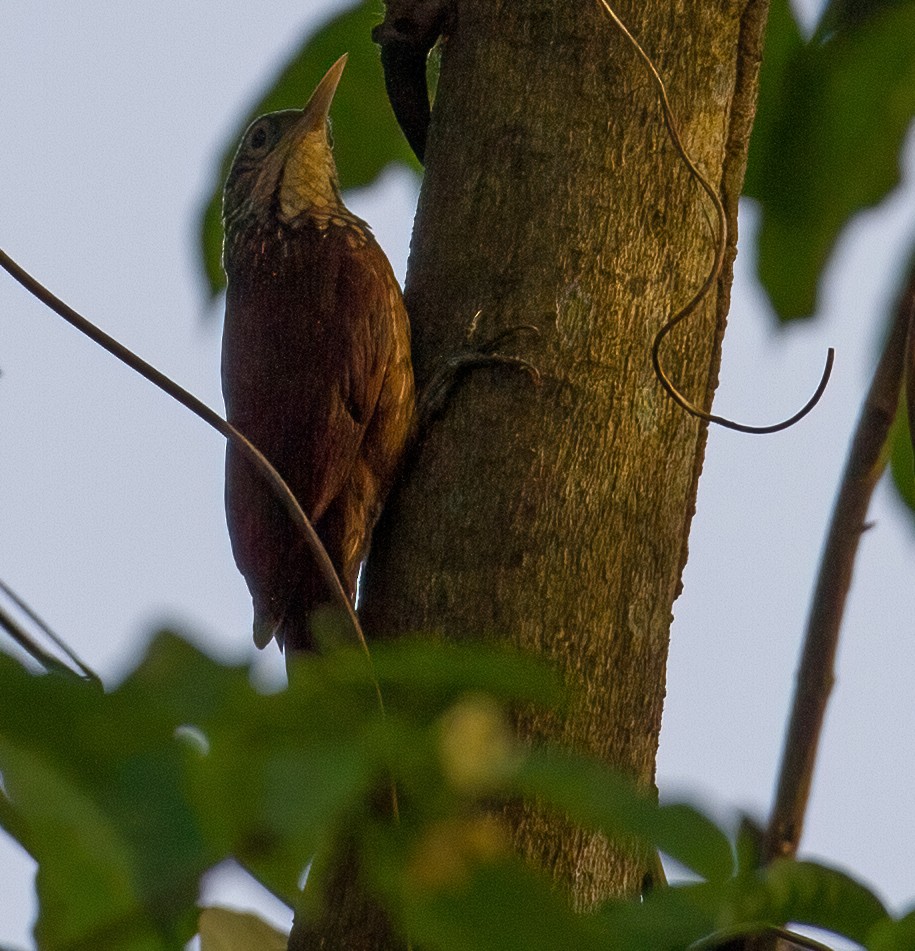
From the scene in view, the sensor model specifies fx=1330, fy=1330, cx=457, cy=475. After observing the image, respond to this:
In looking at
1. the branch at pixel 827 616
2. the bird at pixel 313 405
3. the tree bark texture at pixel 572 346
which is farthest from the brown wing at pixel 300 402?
the branch at pixel 827 616

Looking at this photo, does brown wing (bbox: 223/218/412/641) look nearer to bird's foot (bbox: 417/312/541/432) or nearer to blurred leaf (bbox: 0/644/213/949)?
bird's foot (bbox: 417/312/541/432)

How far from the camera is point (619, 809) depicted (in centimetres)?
64

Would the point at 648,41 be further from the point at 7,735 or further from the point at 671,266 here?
the point at 7,735

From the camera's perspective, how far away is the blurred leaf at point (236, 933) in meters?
1.54

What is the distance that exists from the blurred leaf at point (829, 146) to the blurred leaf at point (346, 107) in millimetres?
823

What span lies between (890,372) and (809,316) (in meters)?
0.40

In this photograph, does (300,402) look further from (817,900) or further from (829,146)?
(817,900)

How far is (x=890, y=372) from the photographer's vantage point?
156 cm

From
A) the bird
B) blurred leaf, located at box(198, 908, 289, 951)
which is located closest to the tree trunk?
the bird

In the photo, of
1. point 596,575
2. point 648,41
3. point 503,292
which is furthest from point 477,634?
point 648,41

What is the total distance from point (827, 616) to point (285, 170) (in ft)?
6.89

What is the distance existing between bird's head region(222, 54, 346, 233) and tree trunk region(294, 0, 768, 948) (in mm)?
694

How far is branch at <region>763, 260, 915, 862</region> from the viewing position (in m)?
1.17

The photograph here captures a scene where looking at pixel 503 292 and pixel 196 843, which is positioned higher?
pixel 503 292
